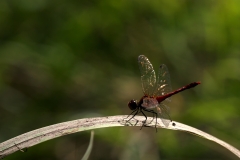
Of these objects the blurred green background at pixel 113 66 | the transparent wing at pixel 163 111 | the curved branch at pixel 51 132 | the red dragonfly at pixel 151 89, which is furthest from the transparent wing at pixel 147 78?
the curved branch at pixel 51 132

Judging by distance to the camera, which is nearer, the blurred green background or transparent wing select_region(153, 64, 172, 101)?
transparent wing select_region(153, 64, 172, 101)

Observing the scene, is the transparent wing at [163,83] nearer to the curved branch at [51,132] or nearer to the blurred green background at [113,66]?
the blurred green background at [113,66]

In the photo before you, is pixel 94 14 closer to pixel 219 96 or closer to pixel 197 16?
pixel 197 16

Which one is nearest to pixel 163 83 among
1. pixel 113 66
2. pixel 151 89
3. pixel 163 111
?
pixel 151 89

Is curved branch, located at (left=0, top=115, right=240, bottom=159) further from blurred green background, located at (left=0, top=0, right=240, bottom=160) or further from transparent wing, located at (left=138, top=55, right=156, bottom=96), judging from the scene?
blurred green background, located at (left=0, top=0, right=240, bottom=160)

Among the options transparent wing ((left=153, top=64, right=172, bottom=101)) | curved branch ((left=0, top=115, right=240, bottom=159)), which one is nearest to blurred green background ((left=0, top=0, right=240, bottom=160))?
transparent wing ((left=153, top=64, right=172, bottom=101))

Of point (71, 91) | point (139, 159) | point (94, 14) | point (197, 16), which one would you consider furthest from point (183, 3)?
point (139, 159)
